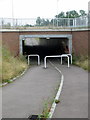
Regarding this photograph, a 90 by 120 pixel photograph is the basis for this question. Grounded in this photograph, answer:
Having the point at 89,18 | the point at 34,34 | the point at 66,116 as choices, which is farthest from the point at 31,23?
the point at 66,116

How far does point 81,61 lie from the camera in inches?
1011

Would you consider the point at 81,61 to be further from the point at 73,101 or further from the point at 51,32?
the point at 73,101

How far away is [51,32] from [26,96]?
16.6 m

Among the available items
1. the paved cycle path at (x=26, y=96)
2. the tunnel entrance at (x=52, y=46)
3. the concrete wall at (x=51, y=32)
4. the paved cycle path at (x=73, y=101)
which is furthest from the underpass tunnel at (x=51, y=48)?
the paved cycle path at (x=73, y=101)

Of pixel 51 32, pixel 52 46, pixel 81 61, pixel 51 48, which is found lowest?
pixel 81 61

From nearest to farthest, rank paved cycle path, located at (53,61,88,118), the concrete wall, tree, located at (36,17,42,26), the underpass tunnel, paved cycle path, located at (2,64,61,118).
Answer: paved cycle path, located at (53,61,88,118)
paved cycle path, located at (2,64,61,118)
the concrete wall
tree, located at (36,17,42,26)
the underpass tunnel

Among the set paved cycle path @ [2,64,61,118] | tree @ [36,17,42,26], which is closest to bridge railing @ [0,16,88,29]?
tree @ [36,17,42,26]

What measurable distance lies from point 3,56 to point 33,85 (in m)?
6.99

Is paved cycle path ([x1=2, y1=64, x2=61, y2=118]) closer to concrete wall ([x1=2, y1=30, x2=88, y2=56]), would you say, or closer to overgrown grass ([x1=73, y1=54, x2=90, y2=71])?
overgrown grass ([x1=73, y1=54, x2=90, y2=71])

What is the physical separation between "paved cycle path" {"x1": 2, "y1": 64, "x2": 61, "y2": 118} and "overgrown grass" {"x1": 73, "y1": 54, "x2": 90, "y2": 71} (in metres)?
5.90

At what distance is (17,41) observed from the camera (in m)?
28.6

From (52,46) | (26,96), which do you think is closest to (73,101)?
(26,96)

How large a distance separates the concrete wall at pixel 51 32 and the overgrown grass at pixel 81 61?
0.65 meters

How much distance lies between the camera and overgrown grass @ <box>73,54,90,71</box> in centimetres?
2283
